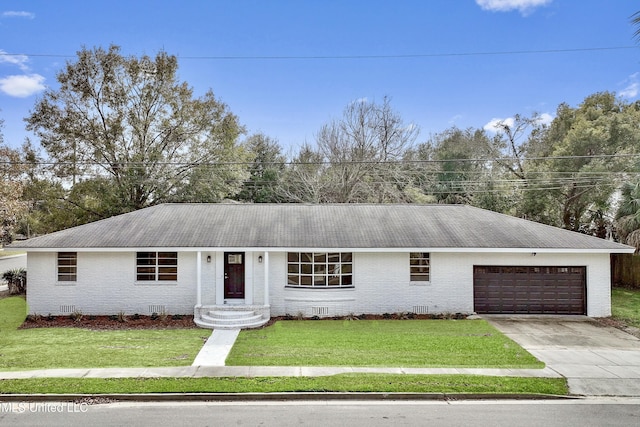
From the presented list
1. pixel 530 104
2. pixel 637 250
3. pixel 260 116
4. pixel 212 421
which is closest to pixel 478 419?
pixel 212 421

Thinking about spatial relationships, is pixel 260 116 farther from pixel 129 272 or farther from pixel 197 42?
pixel 129 272

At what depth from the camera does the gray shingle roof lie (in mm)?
15312

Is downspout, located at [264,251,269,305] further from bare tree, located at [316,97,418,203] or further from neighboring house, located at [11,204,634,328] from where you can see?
bare tree, located at [316,97,418,203]

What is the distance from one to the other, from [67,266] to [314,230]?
9747 mm

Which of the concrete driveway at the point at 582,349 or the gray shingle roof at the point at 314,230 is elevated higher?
the gray shingle roof at the point at 314,230

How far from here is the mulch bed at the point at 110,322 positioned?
14141 millimetres

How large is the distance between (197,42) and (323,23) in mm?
6943

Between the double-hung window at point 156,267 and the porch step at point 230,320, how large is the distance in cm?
230

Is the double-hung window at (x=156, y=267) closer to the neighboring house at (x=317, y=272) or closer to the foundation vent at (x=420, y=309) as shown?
the neighboring house at (x=317, y=272)

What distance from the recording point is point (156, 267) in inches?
613

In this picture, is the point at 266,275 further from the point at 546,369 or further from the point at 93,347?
the point at 546,369

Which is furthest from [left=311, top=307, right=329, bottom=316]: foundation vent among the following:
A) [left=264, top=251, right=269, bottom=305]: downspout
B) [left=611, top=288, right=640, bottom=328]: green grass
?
[left=611, top=288, right=640, bottom=328]: green grass

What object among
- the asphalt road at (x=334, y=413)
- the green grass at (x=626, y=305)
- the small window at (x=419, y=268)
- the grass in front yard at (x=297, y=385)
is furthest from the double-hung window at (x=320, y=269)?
the green grass at (x=626, y=305)

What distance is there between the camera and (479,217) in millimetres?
18203
